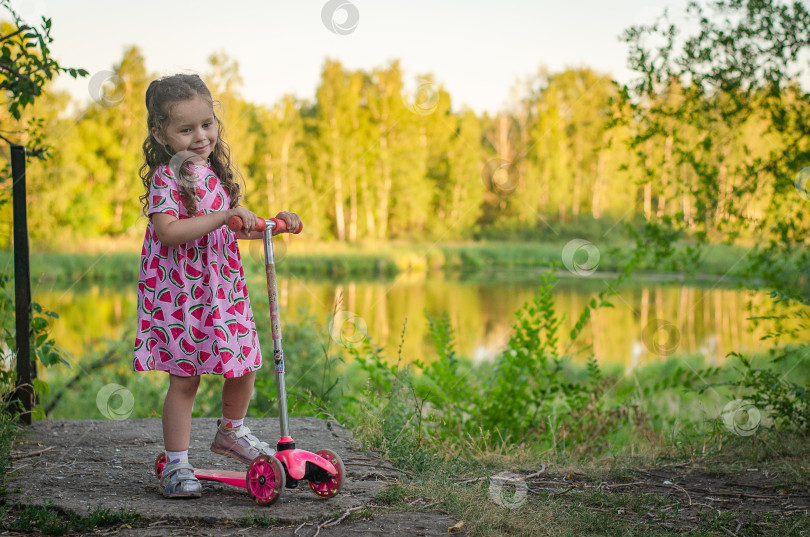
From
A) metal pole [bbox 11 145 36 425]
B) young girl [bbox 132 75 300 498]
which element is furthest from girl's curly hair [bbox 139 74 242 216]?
metal pole [bbox 11 145 36 425]

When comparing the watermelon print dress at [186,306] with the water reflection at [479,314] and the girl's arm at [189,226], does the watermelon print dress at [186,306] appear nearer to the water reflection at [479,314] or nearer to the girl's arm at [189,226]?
the girl's arm at [189,226]

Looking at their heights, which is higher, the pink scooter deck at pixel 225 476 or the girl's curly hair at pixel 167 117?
the girl's curly hair at pixel 167 117

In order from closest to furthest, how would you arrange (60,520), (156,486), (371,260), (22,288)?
(60,520) < (156,486) < (22,288) < (371,260)

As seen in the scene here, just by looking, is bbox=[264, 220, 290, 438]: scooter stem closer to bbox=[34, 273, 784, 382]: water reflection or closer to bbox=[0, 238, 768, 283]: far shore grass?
bbox=[34, 273, 784, 382]: water reflection

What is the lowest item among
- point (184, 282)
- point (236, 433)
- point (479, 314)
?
point (479, 314)

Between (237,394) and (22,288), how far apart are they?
5.23 feet

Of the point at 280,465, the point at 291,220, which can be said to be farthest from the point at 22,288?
the point at 280,465

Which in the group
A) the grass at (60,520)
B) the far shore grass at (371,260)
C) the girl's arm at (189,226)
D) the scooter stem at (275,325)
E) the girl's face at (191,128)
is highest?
the girl's face at (191,128)

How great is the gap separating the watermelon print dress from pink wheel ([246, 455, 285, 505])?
336 millimetres

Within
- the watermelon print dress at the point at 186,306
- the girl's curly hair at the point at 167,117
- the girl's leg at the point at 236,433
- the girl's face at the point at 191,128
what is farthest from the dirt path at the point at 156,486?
the girl's face at the point at 191,128

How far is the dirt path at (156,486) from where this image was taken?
7.61ft

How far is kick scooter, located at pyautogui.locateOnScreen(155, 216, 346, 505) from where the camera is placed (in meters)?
2.44

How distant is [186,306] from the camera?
8.51ft

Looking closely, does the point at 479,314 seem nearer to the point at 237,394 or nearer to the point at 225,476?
the point at 237,394
